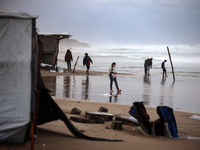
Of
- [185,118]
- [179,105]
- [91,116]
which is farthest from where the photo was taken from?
[179,105]

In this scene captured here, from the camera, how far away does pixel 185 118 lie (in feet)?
37.0

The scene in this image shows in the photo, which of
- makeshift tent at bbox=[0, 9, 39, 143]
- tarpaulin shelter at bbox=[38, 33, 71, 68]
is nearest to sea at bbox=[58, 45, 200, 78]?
tarpaulin shelter at bbox=[38, 33, 71, 68]

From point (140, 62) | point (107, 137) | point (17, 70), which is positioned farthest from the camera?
point (140, 62)

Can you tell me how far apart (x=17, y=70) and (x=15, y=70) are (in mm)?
36

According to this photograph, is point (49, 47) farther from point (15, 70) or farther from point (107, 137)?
point (15, 70)

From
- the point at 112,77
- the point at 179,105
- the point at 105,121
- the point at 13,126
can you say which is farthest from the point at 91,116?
the point at 112,77

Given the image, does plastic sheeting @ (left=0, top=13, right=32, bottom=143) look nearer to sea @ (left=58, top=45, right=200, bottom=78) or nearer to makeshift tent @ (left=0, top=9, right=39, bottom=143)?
makeshift tent @ (left=0, top=9, right=39, bottom=143)

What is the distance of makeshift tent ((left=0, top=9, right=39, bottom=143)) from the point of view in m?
5.58

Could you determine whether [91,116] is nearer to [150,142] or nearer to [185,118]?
[150,142]

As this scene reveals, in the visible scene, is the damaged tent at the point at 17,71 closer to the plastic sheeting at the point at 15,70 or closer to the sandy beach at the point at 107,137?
the plastic sheeting at the point at 15,70

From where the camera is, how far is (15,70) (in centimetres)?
561

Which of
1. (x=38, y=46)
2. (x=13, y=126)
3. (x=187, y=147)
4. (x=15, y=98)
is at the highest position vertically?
(x=38, y=46)

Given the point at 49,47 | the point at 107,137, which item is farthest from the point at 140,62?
the point at 107,137

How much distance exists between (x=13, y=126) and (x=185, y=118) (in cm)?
698
